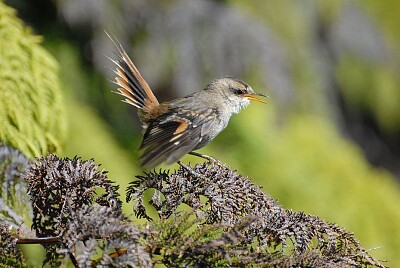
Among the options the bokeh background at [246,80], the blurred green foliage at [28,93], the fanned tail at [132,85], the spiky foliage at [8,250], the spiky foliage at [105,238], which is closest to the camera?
the spiky foliage at [105,238]

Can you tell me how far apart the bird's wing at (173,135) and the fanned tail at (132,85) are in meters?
0.12

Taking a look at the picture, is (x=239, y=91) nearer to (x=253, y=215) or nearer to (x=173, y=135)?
(x=173, y=135)

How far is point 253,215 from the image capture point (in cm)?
121

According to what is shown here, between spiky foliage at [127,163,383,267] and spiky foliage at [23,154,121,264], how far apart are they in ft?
0.34

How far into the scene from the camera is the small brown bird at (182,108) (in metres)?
1.91

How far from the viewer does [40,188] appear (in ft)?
4.30

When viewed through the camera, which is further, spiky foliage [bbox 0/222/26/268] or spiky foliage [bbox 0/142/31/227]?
spiky foliage [bbox 0/142/31/227]

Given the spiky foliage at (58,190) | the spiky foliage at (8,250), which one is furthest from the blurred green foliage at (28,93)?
the spiky foliage at (8,250)

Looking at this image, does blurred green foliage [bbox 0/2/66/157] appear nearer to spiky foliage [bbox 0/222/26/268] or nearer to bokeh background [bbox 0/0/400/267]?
bokeh background [bbox 0/0/400/267]

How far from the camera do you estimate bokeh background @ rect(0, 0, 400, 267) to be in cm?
297

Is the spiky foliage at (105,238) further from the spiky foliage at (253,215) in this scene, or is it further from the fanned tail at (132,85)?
the fanned tail at (132,85)

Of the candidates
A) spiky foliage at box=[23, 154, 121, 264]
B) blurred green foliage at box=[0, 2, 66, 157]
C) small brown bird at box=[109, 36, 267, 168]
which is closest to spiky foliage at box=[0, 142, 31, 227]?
blurred green foliage at box=[0, 2, 66, 157]

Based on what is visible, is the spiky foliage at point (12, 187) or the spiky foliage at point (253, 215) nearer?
the spiky foliage at point (253, 215)

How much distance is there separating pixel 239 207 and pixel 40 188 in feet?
1.31
